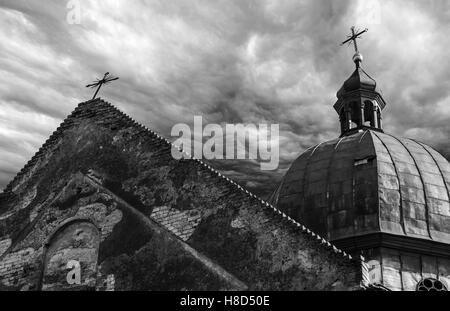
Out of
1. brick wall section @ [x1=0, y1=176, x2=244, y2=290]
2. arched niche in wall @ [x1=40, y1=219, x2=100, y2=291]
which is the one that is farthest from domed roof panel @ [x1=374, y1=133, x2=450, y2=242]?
arched niche in wall @ [x1=40, y1=219, x2=100, y2=291]

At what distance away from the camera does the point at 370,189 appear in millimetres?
22219

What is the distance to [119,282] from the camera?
12.5 meters

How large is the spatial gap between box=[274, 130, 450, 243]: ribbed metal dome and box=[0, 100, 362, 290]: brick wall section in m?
9.58

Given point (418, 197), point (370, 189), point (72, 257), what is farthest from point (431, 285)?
point (72, 257)

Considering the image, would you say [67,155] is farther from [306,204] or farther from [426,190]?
[426,190]

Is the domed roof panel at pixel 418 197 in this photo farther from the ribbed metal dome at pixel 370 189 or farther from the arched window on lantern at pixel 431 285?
the arched window on lantern at pixel 431 285

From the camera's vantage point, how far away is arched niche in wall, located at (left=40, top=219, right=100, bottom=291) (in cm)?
1309

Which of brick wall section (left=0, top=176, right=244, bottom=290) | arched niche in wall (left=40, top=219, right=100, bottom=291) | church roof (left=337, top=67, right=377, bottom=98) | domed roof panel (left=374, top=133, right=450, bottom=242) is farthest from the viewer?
church roof (left=337, top=67, right=377, bottom=98)

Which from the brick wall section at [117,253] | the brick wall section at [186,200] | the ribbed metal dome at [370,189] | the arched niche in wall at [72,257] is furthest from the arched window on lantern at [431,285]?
the arched niche in wall at [72,257]

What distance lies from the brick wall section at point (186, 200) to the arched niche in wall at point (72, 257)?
898 millimetres

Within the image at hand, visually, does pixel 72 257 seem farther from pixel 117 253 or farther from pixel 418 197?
pixel 418 197

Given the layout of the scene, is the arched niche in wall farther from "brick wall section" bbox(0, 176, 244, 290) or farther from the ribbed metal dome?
the ribbed metal dome

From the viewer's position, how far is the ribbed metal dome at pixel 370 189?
21422 mm

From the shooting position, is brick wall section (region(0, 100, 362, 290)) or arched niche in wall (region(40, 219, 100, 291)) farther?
arched niche in wall (region(40, 219, 100, 291))
